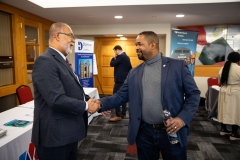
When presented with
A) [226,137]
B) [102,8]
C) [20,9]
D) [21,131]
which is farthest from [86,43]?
[226,137]

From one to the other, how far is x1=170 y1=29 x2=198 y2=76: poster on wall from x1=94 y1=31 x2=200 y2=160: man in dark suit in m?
3.04

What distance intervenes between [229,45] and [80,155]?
5.41 m

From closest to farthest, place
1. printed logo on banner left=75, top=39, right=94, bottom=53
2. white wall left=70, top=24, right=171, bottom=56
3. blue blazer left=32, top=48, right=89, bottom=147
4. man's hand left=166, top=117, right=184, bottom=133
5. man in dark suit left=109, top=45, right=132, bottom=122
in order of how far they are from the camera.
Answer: blue blazer left=32, top=48, right=89, bottom=147
man's hand left=166, top=117, right=184, bottom=133
man in dark suit left=109, top=45, right=132, bottom=122
printed logo on banner left=75, top=39, right=94, bottom=53
white wall left=70, top=24, right=171, bottom=56

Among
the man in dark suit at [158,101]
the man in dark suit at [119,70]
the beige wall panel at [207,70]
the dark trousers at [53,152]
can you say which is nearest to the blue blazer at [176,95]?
the man in dark suit at [158,101]

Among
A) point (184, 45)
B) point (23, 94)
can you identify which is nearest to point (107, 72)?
point (184, 45)

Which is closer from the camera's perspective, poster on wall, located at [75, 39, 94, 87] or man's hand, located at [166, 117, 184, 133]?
man's hand, located at [166, 117, 184, 133]

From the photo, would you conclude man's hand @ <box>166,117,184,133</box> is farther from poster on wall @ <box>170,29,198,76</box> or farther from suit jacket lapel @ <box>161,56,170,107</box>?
poster on wall @ <box>170,29,198,76</box>

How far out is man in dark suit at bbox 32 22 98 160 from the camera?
3.93 feet

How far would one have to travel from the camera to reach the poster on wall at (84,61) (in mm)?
4379

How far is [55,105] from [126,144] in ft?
7.00

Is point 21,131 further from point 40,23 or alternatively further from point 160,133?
point 40,23

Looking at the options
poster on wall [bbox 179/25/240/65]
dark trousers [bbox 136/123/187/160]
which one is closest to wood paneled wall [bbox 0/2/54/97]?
dark trousers [bbox 136/123/187/160]

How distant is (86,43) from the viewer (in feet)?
15.2

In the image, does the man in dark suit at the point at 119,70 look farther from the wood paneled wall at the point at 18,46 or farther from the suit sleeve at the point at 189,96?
the suit sleeve at the point at 189,96
